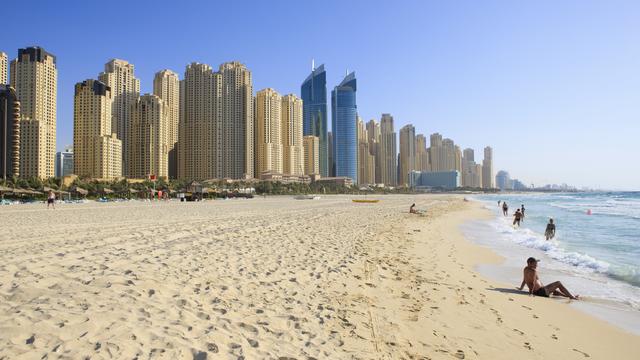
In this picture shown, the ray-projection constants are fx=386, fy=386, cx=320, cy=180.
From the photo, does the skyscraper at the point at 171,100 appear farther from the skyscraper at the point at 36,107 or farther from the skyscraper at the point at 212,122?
the skyscraper at the point at 36,107

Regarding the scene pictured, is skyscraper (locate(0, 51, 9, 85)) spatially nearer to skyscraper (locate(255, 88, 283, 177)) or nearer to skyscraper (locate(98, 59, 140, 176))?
skyscraper (locate(98, 59, 140, 176))

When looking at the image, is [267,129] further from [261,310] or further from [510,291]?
[261,310]

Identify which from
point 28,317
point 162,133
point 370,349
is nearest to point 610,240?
point 370,349

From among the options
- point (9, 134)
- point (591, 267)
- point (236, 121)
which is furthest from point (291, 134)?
point (591, 267)

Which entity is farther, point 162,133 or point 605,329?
point 162,133

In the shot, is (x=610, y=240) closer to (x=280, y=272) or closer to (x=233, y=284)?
(x=280, y=272)

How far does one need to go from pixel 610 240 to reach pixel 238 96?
123m

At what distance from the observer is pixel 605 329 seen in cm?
646

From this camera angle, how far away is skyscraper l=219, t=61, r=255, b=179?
423 feet

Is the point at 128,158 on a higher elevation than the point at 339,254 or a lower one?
higher

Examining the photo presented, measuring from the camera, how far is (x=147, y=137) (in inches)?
4373

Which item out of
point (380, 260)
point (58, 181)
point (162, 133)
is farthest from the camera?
point (162, 133)

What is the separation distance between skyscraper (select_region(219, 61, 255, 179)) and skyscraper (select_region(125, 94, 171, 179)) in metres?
21.0

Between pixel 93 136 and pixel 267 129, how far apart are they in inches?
2293
